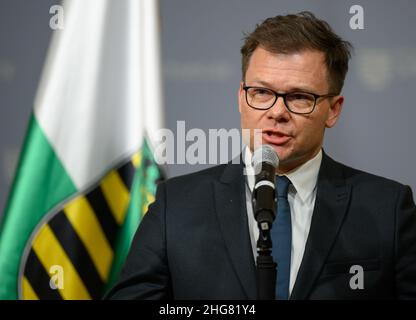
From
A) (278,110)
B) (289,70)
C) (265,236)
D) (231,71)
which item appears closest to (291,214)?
(278,110)

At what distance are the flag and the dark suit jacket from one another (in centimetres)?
59

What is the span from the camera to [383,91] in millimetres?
2285

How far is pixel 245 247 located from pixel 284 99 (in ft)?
1.41

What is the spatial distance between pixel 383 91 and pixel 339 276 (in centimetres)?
87

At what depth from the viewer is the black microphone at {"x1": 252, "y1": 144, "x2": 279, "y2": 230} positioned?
3.92ft

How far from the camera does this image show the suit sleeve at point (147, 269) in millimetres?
1667

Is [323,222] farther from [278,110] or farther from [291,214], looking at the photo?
[278,110]

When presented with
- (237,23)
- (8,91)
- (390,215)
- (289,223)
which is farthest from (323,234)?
(8,91)

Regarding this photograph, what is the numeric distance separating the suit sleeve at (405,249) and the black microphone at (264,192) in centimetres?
59

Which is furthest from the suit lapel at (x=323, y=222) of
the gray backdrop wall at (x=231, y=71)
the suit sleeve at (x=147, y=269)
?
the gray backdrop wall at (x=231, y=71)

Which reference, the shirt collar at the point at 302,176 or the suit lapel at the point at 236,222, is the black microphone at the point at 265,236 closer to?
the suit lapel at the point at 236,222

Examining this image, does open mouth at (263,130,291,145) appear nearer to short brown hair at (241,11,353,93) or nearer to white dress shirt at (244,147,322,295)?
white dress shirt at (244,147,322,295)
